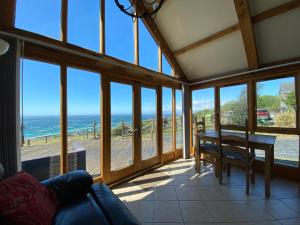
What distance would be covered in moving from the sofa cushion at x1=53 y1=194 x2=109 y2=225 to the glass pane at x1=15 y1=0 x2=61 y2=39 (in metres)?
2.17

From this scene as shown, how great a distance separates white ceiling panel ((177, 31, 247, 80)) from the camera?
3849 mm

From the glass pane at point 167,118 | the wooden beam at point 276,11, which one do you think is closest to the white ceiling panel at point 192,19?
the wooden beam at point 276,11

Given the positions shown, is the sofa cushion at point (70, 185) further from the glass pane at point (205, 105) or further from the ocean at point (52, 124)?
the glass pane at point (205, 105)

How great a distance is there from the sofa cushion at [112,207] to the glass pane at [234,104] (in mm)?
3648

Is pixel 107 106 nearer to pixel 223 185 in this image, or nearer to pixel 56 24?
pixel 56 24

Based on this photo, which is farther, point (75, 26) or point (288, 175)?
point (288, 175)

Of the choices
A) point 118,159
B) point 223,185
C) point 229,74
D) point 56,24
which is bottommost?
point 223,185

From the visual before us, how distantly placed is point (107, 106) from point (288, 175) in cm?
370

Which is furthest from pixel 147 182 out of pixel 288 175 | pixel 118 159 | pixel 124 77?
pixel 288 175

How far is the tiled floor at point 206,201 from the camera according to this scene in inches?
89.4

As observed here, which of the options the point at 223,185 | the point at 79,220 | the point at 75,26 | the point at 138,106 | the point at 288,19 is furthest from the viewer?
the point at 138,106

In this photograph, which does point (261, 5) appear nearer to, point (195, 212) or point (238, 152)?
point (238, 152)

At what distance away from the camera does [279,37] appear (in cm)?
337

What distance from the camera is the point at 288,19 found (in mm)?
3066
